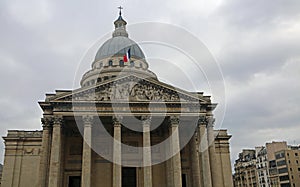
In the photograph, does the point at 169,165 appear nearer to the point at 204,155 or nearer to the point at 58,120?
the point at 204,155

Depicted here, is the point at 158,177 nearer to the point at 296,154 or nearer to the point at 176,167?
the point at 176,167

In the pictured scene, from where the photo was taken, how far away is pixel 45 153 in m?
30.2

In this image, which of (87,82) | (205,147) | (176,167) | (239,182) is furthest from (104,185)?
(239,182)

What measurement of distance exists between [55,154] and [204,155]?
1445 cm

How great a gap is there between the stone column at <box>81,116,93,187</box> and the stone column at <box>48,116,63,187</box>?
2327 mm

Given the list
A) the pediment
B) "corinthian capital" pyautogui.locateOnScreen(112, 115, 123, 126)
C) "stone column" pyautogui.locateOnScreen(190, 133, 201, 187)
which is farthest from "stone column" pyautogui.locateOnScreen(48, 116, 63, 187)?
"stone column" pyautogui.locateOnScreen(190, 133, 201, 187)

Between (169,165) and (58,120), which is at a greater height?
(58,120)

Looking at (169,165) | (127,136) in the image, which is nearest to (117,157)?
(169,165)

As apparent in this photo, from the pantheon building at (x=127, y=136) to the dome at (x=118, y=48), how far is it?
2413cm

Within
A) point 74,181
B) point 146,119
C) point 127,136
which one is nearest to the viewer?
point 146,119

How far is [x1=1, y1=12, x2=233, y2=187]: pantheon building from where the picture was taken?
30328mm

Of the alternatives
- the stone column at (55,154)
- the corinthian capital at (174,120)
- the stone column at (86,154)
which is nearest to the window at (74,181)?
the stone column at (55,154)

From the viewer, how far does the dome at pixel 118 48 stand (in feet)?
193

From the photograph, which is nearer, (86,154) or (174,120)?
(86,154)
